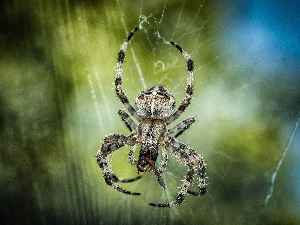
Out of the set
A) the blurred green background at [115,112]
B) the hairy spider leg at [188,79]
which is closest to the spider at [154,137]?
the hairy spider leg at [188,79]

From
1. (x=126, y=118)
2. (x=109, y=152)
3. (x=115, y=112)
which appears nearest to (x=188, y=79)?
(x=126, y=118)

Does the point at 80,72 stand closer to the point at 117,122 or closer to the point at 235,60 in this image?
the point at 117,122

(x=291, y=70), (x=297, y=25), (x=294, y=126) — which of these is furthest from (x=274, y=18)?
(x=294, y=126)

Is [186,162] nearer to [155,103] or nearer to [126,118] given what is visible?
[155,103]

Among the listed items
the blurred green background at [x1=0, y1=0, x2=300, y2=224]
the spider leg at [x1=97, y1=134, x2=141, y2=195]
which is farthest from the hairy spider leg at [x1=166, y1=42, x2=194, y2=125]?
the blurred green background at [x1=0, y1=0, x2=300, y2=224]

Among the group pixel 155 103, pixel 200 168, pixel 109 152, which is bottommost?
pixel 200 168

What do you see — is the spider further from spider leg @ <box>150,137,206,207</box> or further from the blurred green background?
the blurred green background
